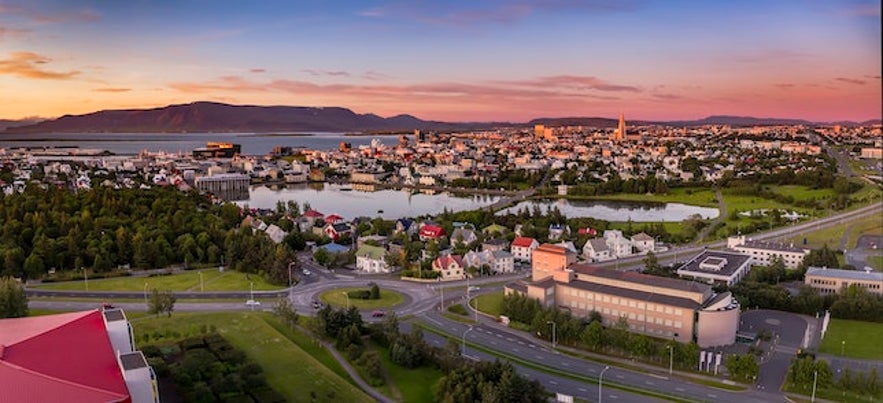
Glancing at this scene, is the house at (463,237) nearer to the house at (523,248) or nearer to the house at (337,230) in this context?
the house at (523,248)

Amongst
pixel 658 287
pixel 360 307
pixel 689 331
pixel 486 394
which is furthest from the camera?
pixel 360 307

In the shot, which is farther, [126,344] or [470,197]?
[470,197]

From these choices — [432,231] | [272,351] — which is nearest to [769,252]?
[432,231]

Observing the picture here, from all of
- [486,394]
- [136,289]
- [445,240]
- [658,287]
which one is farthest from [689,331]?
[136,289]

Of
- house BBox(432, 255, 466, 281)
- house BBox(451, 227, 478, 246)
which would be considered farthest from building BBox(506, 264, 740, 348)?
house BBox(451, 227, 478, 246)

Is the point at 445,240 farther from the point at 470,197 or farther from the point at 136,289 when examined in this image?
the point at 470,197

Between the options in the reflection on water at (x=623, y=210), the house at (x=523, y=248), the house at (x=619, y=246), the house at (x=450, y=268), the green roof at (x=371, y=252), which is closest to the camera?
the house at (x=450, y=268)

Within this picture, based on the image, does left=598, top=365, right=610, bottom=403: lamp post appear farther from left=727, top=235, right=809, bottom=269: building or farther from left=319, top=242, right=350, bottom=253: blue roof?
left=319, top=242, right=350, bottom=253: blue roof

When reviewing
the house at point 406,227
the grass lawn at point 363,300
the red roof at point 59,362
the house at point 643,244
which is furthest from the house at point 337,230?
the red roof at point 59,362
